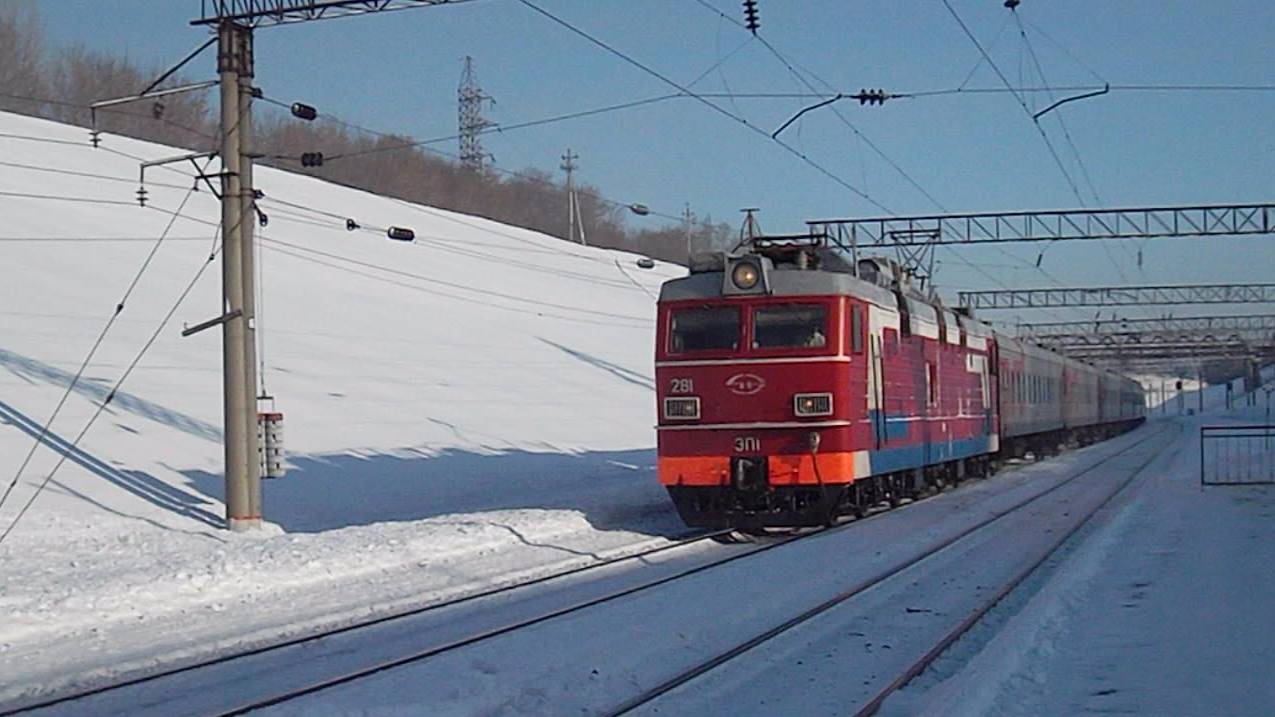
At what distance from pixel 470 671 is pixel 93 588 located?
5.87 m

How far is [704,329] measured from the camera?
786 inches

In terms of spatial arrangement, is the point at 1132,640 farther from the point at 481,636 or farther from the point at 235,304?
the point at 235,304

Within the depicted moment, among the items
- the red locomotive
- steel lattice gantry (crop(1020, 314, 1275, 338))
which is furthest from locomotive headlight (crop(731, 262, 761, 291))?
steel lattice gantry (crop(1020, 314, 1275, 338))

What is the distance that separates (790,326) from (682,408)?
1.79m

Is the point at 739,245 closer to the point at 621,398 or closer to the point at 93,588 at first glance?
the point at 93,588

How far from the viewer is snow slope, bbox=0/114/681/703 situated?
49.6ft

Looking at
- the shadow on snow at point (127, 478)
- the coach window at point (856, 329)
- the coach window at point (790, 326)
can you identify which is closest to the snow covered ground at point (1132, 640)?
the coach window at point (856, 329)

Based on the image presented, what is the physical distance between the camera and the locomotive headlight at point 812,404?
1930 centimetres

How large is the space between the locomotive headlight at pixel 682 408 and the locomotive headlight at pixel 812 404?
131cm

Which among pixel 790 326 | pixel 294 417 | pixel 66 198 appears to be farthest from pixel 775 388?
pixel 66 198

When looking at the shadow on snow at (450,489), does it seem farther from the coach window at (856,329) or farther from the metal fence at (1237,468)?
the metal fence at (1237,468)

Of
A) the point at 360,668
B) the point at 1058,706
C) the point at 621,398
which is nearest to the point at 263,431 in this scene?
the point at 360,668

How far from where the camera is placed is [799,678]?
10.2m

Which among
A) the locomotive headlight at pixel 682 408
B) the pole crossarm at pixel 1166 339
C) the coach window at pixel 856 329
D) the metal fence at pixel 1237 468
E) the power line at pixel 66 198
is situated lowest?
the metal fence at pixel 1237 468
